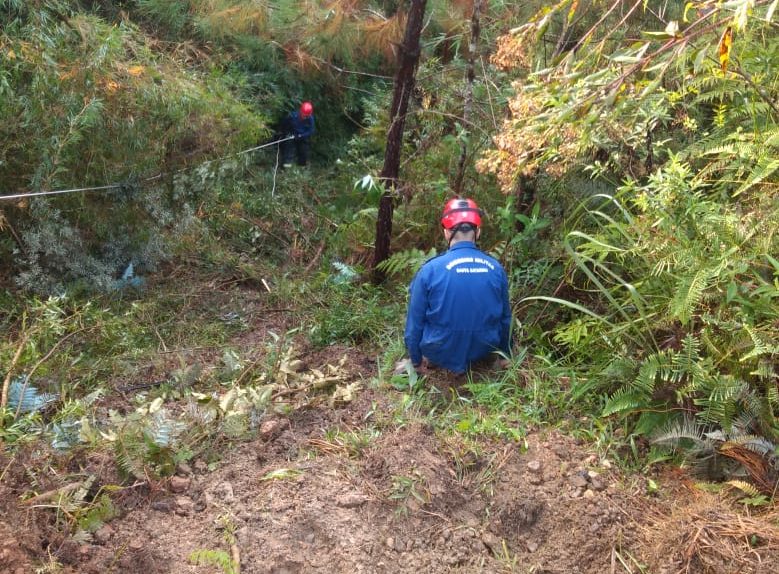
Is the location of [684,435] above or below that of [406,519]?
above

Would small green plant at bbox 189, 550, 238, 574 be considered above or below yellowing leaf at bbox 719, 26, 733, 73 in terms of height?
below

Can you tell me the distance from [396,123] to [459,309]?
197 centimetres

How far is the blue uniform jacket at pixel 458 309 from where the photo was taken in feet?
12.9

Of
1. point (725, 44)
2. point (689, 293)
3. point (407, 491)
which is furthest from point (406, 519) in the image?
point (725, 44)

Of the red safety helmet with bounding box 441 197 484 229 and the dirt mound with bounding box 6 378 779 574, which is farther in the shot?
the red safety helmet with bounding box 441 197 484 229

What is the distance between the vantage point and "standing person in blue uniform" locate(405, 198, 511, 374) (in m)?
3.94

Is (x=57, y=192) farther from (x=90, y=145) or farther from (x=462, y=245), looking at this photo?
(x=462, y=245)

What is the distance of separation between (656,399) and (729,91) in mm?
1867

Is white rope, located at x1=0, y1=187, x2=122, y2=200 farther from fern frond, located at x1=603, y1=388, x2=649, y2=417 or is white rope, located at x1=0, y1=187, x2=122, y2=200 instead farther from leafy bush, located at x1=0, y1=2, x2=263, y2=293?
fern frond, located at x1=603, y1=388, x2=649, y2=417

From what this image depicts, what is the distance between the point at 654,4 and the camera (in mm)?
5344

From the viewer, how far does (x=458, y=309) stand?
155 inches

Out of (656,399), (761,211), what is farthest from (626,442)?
(761,211)

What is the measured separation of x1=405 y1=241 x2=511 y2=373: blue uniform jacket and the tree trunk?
1.53 m

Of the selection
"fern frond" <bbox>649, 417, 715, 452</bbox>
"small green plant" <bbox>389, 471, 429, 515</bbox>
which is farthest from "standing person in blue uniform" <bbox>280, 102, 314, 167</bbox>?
"fern frond" <bbox>649, 417, 715, 452</bbox>
